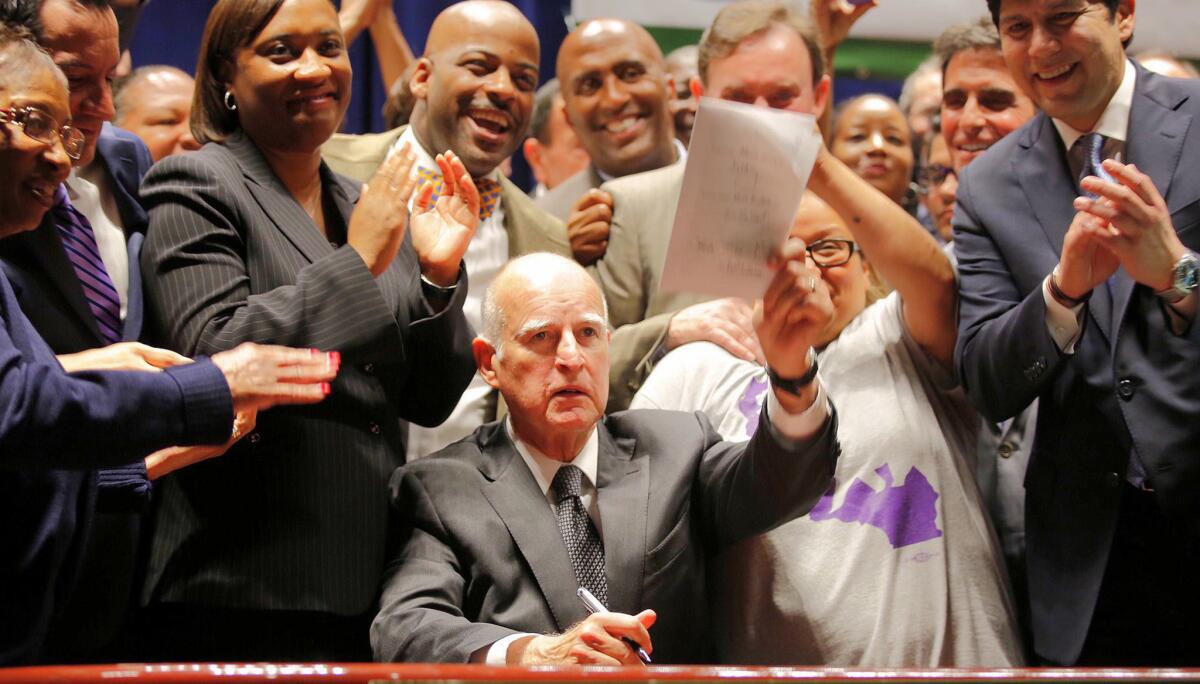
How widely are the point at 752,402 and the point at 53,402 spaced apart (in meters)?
1.32

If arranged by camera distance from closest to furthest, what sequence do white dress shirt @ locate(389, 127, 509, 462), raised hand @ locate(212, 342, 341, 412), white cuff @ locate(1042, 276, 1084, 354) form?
raised hand @ locate(212, 342, 341, 412), white cuff @ locate(1042, 276, 1084, 354), white dress shirt @ locate(389, 127, 509, 462)

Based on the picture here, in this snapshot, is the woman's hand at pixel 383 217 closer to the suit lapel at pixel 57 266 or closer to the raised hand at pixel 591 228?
the suit lapel at pixel 57 266

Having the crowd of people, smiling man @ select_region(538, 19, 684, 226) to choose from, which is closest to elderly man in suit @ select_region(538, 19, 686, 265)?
smiling man @ select_region(538, 19, 684, 226)

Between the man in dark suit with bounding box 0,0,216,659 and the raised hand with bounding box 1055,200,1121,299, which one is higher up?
the raised hand with bounding box 1055,200,1121,299

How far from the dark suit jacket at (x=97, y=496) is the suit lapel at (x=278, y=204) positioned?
12.7 inches

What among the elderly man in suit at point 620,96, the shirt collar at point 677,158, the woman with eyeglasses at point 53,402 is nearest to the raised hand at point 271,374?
the woman with eyeglasses at point 53,402

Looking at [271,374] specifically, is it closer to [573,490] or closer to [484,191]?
[573,490]

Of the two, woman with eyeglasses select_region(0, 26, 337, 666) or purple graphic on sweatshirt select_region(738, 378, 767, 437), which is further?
purple graphic on sweatshirt select_region(738, 378, 767, 437)

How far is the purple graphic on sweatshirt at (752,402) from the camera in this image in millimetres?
2480

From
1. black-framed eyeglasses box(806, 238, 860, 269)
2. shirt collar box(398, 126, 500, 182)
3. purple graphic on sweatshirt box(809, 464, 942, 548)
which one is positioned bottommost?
purple graphic on sweatshirt box(809, 464, 942, 548)

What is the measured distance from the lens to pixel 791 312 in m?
2.05

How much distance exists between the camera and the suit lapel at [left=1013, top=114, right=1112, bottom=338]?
226cm

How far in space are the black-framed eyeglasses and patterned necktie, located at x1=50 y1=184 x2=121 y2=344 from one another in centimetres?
125

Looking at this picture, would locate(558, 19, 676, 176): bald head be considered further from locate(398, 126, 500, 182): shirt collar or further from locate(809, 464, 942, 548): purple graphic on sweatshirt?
locate(809, 464, 942, 548): purple graphic on sweatshirt
